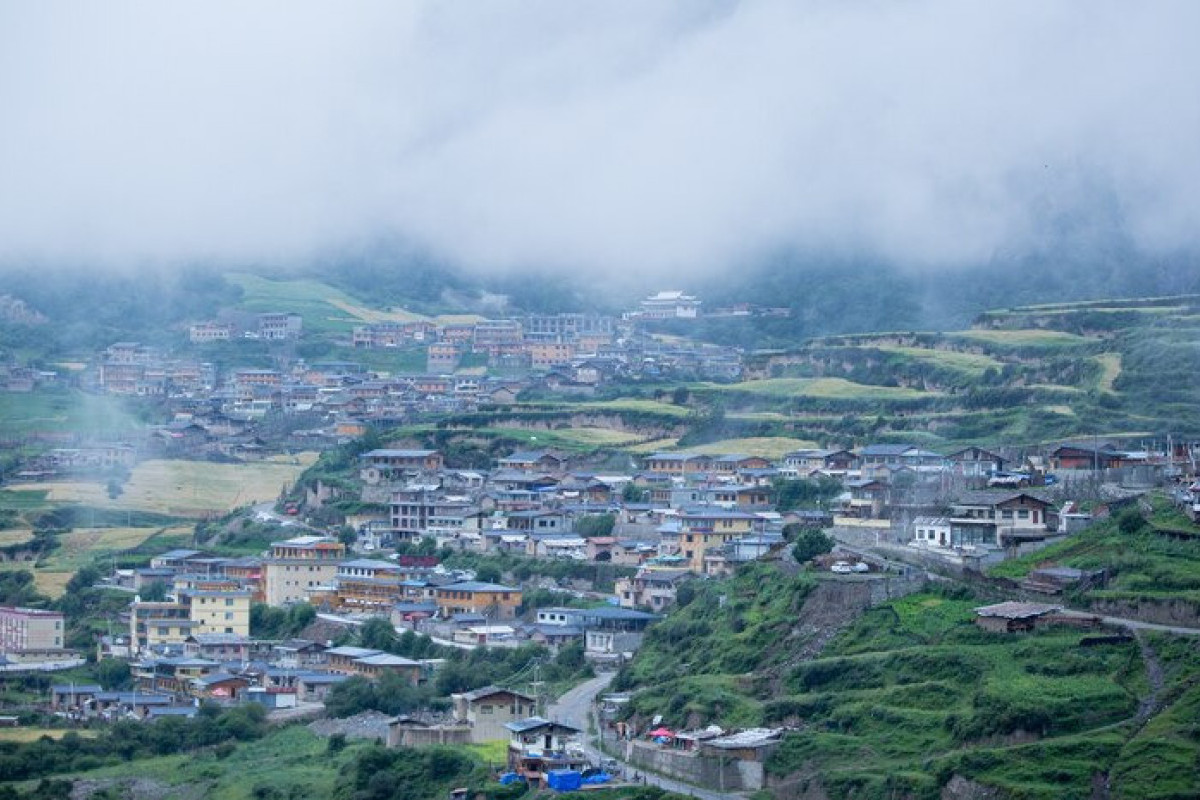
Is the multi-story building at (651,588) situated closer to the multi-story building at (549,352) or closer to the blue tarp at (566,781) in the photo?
the blue tarp at (566,781)

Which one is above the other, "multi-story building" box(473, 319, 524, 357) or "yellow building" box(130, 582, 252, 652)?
"multi-story building" box(473, 319, 524, 357)

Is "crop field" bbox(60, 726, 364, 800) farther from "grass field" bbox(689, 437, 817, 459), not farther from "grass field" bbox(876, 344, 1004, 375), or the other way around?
"grass field" bbox(876, 344, 1004, 375)

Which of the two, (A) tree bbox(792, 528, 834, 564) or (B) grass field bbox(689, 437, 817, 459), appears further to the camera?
(B) grass field bbox(689, 437, 817, 459)

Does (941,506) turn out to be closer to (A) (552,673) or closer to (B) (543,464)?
(A) (552,673)

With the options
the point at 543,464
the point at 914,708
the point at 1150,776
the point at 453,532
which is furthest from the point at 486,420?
the point at 1150,776

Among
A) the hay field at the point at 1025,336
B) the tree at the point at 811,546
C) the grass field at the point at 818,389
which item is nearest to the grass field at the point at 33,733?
the tree at the point at 811,546

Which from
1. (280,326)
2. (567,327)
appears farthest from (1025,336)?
(280,326)

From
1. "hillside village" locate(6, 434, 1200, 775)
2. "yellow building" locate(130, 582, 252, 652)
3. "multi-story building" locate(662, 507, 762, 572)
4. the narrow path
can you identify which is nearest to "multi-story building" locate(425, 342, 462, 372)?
"hillside village" locate(6, 434, 1200, 775)
